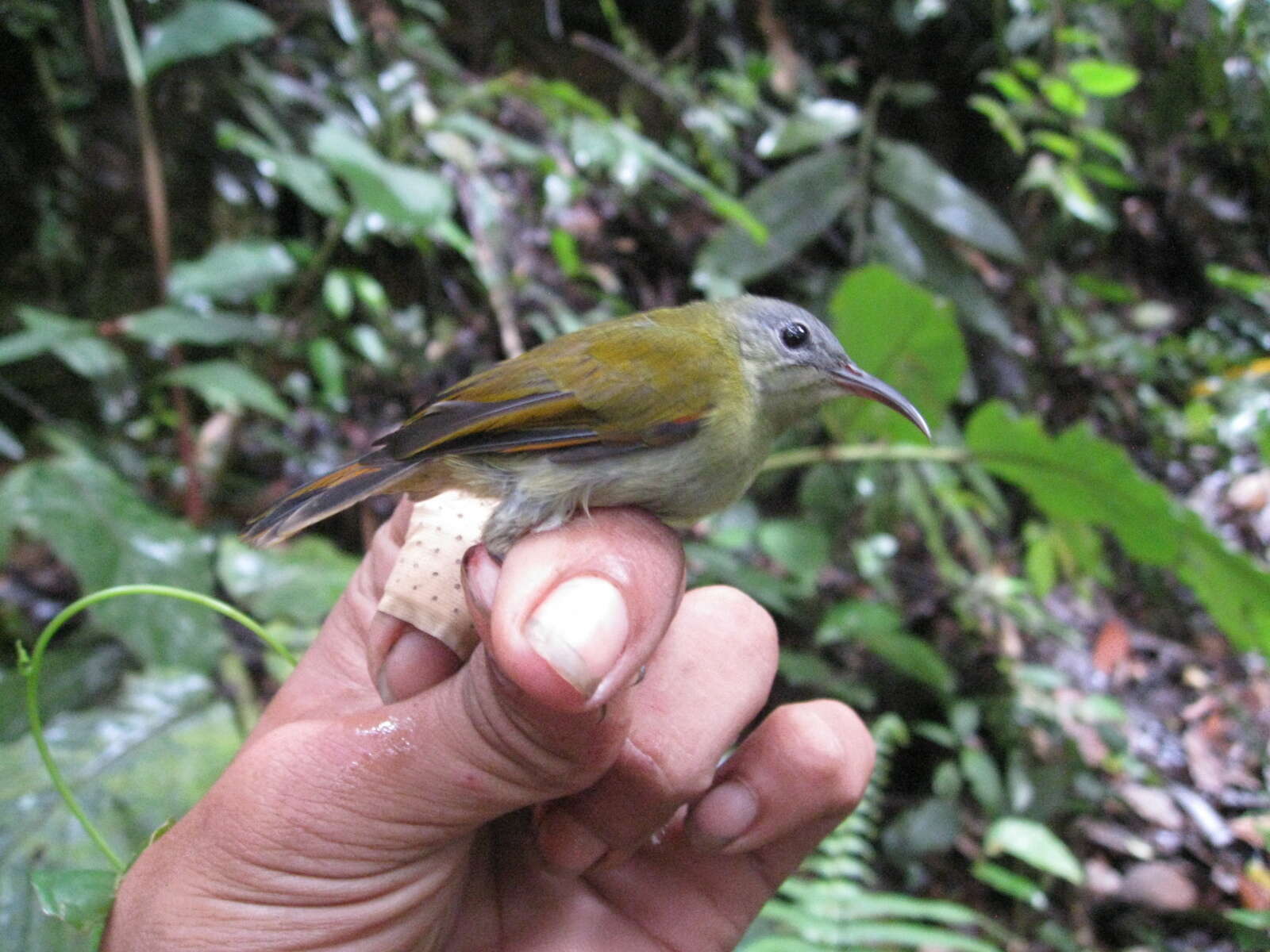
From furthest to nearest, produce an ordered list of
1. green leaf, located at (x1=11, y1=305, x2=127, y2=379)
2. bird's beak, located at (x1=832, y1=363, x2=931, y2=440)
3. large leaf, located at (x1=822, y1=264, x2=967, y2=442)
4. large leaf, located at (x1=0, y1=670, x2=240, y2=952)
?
1. large leaf, located at (x1=822, y1=264, x2=967, y2=442)
2. green leaf, located at (x1=11, y1=305, x2=127, y2=379)
3. bird's beak, located at (x1=832, y1=363, x2=931, y2=440)
4. large leaf, located at (x1=0, y1=670, x2=240, y2=952)

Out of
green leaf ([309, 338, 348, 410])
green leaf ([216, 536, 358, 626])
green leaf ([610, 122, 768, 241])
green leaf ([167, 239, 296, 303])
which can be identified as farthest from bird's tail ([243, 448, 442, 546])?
green leaf ([309, 338, 348, 410])

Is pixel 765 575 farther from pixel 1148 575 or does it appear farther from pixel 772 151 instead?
pixel 1148 575

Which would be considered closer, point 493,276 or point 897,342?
point 897,342

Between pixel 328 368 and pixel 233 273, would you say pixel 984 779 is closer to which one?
pixel 328 368

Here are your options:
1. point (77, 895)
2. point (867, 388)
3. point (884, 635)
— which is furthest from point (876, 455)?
point (77, 895)

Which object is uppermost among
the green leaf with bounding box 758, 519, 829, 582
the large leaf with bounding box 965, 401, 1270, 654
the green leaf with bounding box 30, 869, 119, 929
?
the green leaf with bounding box 30, 869, 119, 929

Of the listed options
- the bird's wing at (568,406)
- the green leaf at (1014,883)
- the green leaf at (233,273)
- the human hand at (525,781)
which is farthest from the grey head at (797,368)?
the green leaf at (1014,883)

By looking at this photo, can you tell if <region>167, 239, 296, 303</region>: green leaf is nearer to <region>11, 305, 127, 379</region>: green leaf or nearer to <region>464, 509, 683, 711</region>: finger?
<region>11, 305, 127, 379</region>: green leaf
